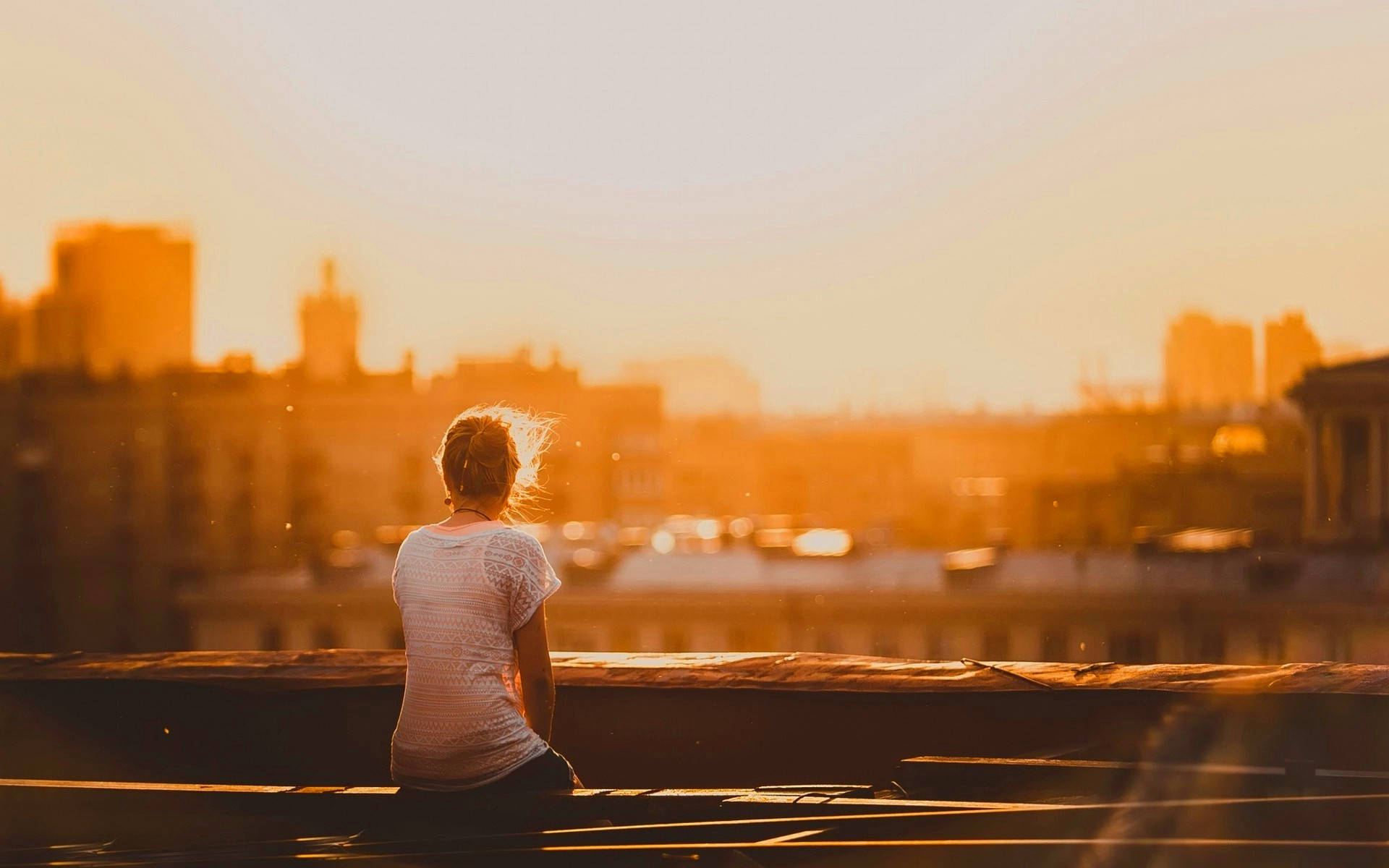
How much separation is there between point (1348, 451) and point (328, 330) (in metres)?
32.7

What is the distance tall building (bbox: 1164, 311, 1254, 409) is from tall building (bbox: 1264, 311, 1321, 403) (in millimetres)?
732

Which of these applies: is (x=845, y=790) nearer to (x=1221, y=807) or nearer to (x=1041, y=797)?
(x=1041, y=797)

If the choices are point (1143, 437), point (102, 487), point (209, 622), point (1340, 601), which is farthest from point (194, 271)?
point (1340, 601)

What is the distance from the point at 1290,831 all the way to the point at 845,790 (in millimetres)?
699

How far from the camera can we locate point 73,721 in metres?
3.62

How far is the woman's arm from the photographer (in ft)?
9.03

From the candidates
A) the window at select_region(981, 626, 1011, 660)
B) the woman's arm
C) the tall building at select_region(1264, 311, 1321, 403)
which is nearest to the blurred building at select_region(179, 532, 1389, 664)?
the window at select_region(981, 626, 1011, 660)

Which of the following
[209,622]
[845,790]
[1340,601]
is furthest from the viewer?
[209,622]

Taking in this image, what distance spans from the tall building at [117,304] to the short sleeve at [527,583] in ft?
172

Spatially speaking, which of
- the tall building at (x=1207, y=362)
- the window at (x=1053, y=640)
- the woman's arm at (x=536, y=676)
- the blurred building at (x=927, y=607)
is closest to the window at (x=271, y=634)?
the blurred building at (x=927, y=607)

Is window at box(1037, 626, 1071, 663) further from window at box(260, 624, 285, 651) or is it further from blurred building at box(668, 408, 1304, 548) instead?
window at box(260, 624, 285, 651)

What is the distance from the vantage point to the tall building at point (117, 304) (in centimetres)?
Answer: 5441

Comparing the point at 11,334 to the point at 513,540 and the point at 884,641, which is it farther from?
the point at 513,540

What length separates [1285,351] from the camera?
50.5 meters
